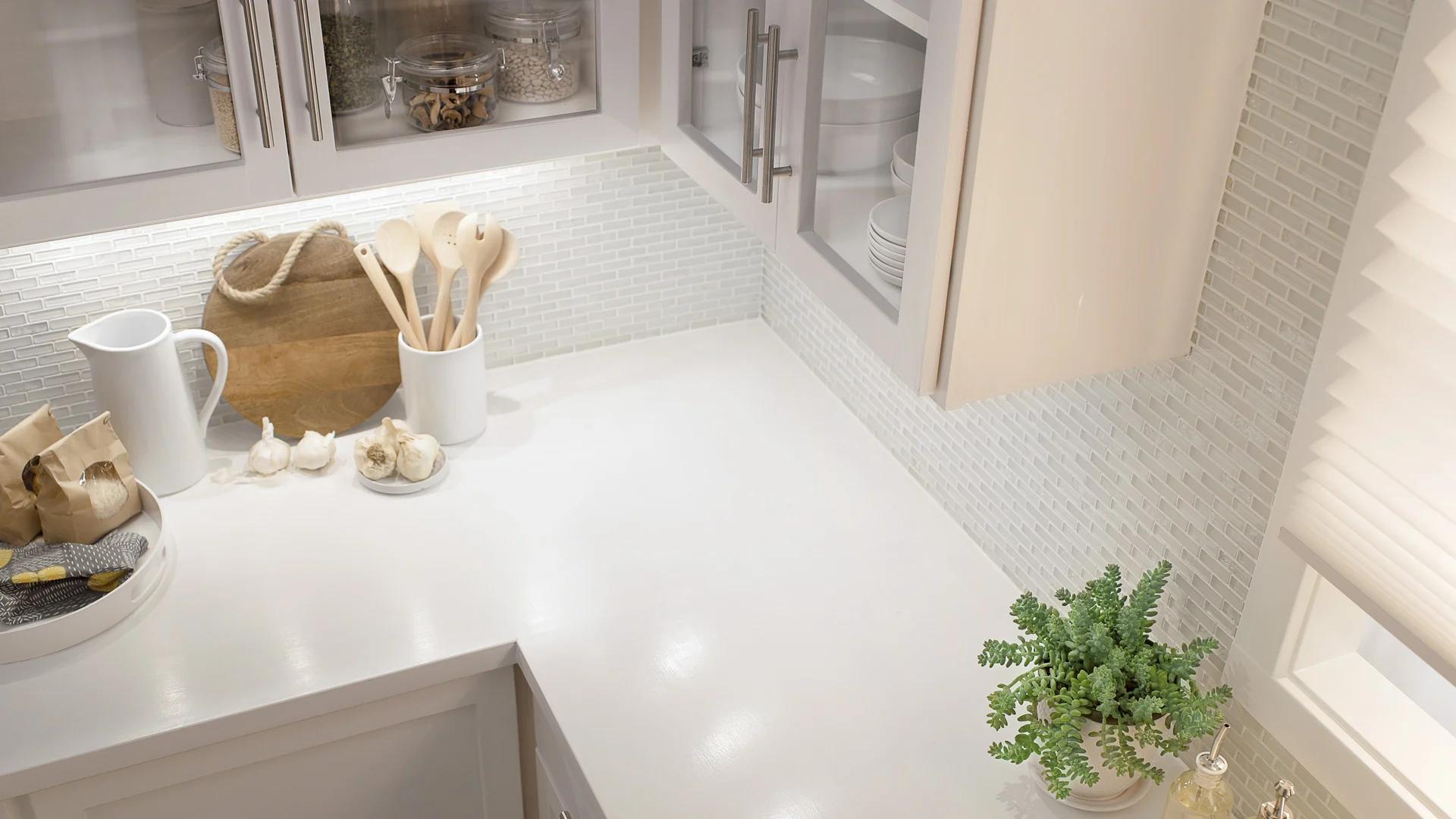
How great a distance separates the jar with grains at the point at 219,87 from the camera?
1.43 metres

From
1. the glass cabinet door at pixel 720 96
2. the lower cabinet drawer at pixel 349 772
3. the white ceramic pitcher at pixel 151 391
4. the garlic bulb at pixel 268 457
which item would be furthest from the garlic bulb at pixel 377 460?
the glass cabinet door at pixel 720 96

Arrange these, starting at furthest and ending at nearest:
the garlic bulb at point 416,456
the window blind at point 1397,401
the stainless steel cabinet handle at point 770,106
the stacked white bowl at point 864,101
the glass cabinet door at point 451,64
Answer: the garlic bulb at point 416,456
the glass cabinet door at point 451,64
the stainless steel cabinet handle at point 770,106
the stacked white bowl at point 864,101
the window blind at point 1397,401

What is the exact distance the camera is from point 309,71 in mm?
1467

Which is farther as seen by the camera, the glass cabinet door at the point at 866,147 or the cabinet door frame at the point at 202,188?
the cabinet door frame at the point at 202,188

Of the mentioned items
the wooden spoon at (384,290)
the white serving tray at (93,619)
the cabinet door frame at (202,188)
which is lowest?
the white serving tray at (93,619)

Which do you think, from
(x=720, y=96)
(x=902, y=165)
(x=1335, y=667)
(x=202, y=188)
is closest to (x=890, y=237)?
(x=902, y=165)

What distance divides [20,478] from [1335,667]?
147cm

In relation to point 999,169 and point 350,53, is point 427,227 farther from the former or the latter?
point 999,169

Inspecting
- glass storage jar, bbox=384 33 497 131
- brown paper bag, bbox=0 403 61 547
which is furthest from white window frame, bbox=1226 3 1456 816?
brown paper bag, bbox=0 403 61 547

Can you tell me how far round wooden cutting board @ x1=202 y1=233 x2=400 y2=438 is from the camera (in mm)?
1816

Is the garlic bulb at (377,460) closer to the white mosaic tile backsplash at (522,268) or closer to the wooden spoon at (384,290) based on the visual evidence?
the wooden spoon at (384,290)

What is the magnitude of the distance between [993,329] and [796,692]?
53cm

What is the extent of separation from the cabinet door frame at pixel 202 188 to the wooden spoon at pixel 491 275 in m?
0.36

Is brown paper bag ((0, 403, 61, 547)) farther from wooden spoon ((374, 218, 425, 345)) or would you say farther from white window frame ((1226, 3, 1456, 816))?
white window frame ((1226, 3, 1456, 816))
